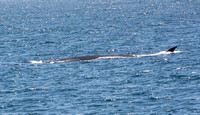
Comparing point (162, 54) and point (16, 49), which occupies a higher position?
point (16, 49)

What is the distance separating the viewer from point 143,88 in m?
39.3

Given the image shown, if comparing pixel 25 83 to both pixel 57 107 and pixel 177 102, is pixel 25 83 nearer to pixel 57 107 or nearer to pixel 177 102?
pixel 57 107

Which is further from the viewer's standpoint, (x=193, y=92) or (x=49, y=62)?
(x=49, y=62)

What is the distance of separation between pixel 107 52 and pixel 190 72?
19725 millimetres

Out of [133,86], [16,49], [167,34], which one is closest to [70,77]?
[133,86]

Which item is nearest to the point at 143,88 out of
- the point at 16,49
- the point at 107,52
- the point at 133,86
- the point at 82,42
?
the point at 133,86

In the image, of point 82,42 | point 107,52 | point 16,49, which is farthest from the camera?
point 82,42

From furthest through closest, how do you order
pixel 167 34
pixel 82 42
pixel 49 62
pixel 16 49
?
pixel 167 34 < pixel 82 42 < pixel 16 49 < pixel 49 62

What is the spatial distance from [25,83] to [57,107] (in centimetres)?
912

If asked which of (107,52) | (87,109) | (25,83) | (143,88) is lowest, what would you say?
(87,109)

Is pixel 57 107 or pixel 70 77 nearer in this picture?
pixel 57 107

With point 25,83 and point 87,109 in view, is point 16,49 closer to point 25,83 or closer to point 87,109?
point 25,83

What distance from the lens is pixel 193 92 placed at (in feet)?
123

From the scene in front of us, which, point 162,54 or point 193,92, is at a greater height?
point 162,54
